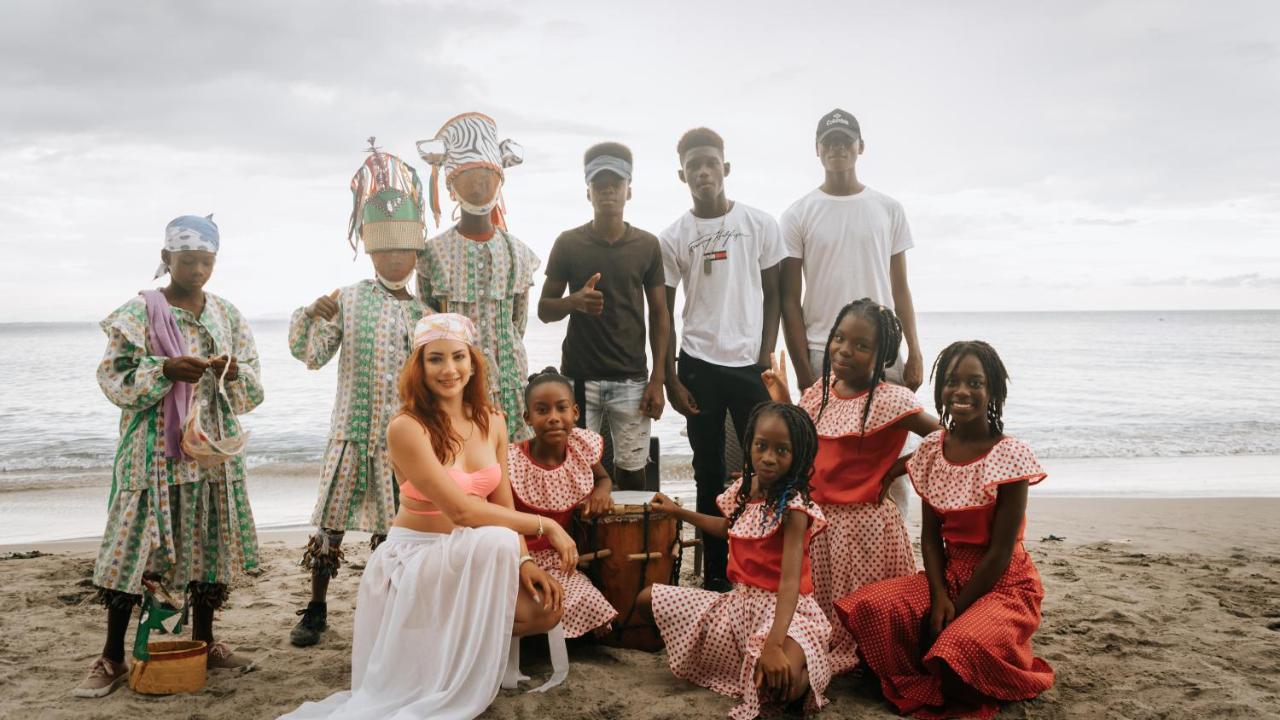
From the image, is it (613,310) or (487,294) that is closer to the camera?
(487,294)

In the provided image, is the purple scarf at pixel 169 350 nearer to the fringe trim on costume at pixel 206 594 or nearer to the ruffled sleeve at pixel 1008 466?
the fringe trim on costume at pixel 206 594

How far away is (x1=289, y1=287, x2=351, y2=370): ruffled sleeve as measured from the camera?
13.2 ft

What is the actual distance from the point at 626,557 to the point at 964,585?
4.72ft

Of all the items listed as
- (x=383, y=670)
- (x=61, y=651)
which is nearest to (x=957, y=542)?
(x=383, y=670)

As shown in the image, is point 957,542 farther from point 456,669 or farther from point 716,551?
point 456,669

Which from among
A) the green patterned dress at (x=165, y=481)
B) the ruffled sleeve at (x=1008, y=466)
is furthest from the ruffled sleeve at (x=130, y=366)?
the ruffled sleeve at (x=1008, y=466)

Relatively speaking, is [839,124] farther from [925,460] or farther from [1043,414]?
[1043,414]

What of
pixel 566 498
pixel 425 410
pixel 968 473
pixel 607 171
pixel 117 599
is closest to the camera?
pixel 425 410

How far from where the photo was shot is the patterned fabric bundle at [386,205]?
163 inches

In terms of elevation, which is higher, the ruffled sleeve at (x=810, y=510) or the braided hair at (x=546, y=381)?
the braided hair at (x=546, y=381)

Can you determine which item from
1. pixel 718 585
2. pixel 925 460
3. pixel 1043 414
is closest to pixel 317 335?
pixel 718 585

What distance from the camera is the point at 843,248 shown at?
461 centimetres

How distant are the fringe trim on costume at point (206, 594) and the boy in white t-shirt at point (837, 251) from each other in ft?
9.47

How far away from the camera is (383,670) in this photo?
3109 millimetres
